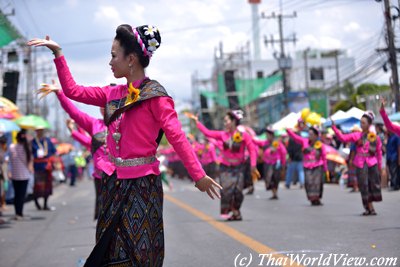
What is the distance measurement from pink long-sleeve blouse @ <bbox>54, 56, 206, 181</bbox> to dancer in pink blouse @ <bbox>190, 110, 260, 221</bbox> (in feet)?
25.4

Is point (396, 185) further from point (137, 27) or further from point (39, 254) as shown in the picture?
point (137, 27)

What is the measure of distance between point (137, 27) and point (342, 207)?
1125 centimetres

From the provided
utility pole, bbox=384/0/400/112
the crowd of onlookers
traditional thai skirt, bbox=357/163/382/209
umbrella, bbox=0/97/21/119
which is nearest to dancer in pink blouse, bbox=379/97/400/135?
traditional thai skirt, bbox=357/163/382/209

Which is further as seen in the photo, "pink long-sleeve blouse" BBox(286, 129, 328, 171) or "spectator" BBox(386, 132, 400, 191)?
"spectator" BBox(386, 132, 400, 191)

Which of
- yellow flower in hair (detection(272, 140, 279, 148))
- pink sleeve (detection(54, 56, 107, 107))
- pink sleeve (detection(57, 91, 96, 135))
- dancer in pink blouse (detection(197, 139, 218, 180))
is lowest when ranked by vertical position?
dancer in pink blouse (detection(197, 139, 218, 180))

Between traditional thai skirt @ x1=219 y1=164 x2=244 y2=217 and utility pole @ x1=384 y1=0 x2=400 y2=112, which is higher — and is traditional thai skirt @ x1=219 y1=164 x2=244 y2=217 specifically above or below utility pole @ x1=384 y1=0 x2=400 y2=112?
below

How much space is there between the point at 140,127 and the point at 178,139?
344 millimetres

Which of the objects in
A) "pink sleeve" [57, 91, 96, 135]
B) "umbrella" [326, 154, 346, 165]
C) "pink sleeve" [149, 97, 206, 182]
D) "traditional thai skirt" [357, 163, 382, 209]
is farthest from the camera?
"umbrella" [326, 154, 346, 165]

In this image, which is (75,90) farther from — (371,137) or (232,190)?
(371,137)

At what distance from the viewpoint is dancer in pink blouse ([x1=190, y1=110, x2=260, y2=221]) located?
506 inches

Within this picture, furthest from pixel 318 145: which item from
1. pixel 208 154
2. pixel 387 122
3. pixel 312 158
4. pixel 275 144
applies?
pixel 208 154

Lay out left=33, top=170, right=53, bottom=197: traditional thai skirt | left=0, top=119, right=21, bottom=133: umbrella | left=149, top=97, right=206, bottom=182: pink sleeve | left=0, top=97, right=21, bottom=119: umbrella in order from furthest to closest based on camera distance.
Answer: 1. left=33, top=170, right=53, bottom=197: traditional thai skirt
2. left=0, top=119, right=21, bottom=133: umbrella
3. left=0, top=97, right=21, bottom=119: umbrella
4. left=149, top=97, right=206, bottom=182: pink sleeve

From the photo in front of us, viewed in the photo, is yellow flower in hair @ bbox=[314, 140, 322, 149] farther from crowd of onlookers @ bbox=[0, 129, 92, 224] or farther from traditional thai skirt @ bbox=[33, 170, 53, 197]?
traditional thai skirt @ bbox=[33, 170, 53, 197]

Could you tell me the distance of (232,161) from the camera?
1299 centimetres
